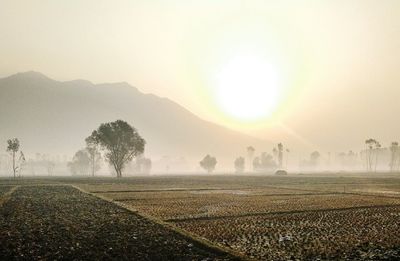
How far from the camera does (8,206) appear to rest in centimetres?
4016

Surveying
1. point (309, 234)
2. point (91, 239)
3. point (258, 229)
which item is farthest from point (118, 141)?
point (309, 234)

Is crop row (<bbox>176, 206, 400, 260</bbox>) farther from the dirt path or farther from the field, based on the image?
the dirt path

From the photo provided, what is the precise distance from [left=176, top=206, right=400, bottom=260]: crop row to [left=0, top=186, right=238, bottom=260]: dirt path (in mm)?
2611

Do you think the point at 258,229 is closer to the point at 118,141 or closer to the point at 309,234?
the point at 309,234

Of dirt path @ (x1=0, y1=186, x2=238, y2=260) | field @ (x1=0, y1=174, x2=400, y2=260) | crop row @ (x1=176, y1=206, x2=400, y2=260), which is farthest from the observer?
field @ (x1=0, y1=174, x2=400, y2=260)

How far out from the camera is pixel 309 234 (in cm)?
2512

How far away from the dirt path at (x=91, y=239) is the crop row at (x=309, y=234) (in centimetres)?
261

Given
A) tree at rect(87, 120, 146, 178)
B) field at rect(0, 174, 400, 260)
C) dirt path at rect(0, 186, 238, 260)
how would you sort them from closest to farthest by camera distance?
dirt path at rect(0, 186, 238, 260), field at rect(0, 174, 400, 260), tree at rect(87, 120, 146, 178)

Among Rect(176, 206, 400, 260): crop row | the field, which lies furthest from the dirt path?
Rect(176, 206, 400, 260): crop row

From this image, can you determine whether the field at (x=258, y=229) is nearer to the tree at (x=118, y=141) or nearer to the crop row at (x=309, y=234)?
the crop row at (x=309, y=234)

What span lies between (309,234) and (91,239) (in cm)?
1361

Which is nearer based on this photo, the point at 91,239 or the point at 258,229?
the point at 91,239

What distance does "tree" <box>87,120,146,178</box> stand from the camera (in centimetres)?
13675

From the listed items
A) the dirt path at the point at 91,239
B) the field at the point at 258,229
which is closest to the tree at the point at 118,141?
the field at the point at 258,229
